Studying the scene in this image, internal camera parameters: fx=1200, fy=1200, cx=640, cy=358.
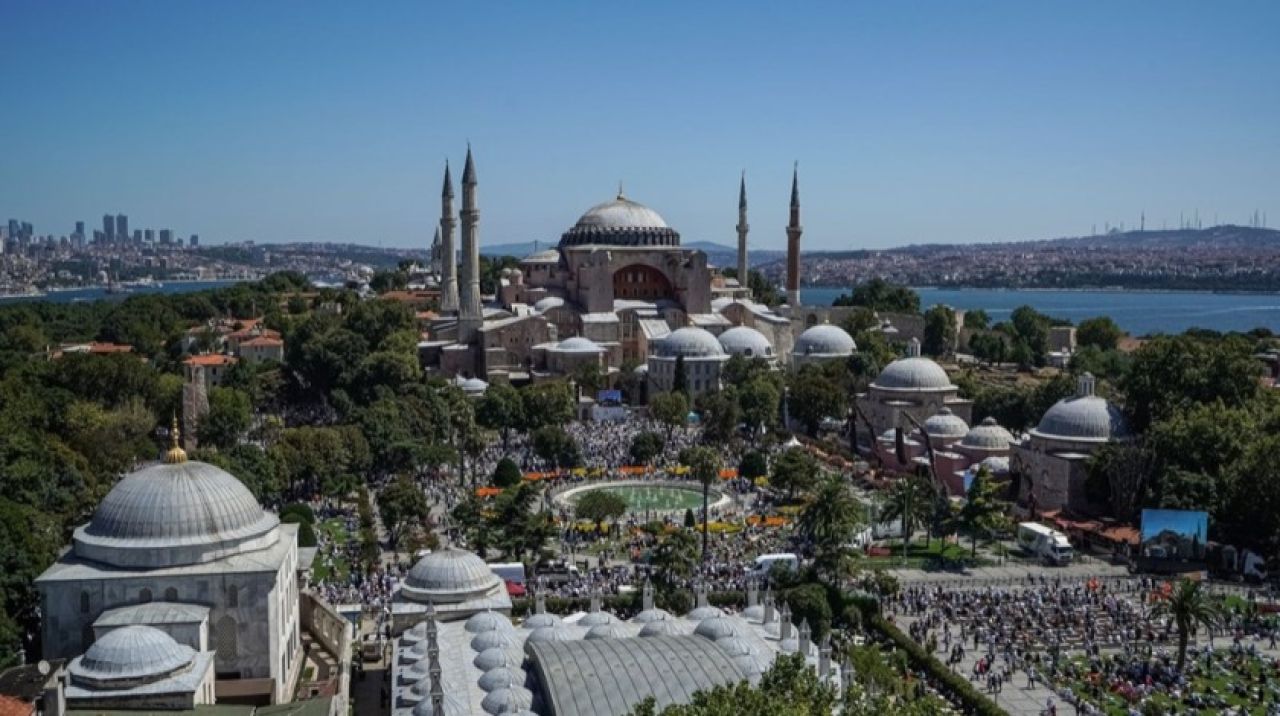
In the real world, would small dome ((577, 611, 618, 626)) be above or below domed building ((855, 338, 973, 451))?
below

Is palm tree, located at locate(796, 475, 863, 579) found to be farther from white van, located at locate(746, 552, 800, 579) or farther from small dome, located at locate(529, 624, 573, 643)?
small dome, located at locate(529, 624, 573, 643)

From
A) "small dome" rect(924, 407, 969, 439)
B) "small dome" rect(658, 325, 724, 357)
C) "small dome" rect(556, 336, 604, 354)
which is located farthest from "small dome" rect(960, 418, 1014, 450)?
"small dome" rect(556, 336, 604, 354)

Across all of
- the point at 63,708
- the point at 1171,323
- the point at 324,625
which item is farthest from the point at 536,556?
→ the point at 1171,323

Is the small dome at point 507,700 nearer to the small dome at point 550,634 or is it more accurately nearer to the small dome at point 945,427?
the small dome at point 550,634

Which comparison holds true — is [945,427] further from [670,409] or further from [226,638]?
[226,638]

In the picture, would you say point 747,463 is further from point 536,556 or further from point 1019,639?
point 1019,639

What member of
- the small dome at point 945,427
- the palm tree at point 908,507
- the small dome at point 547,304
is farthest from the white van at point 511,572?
the small dome at point 547,304
